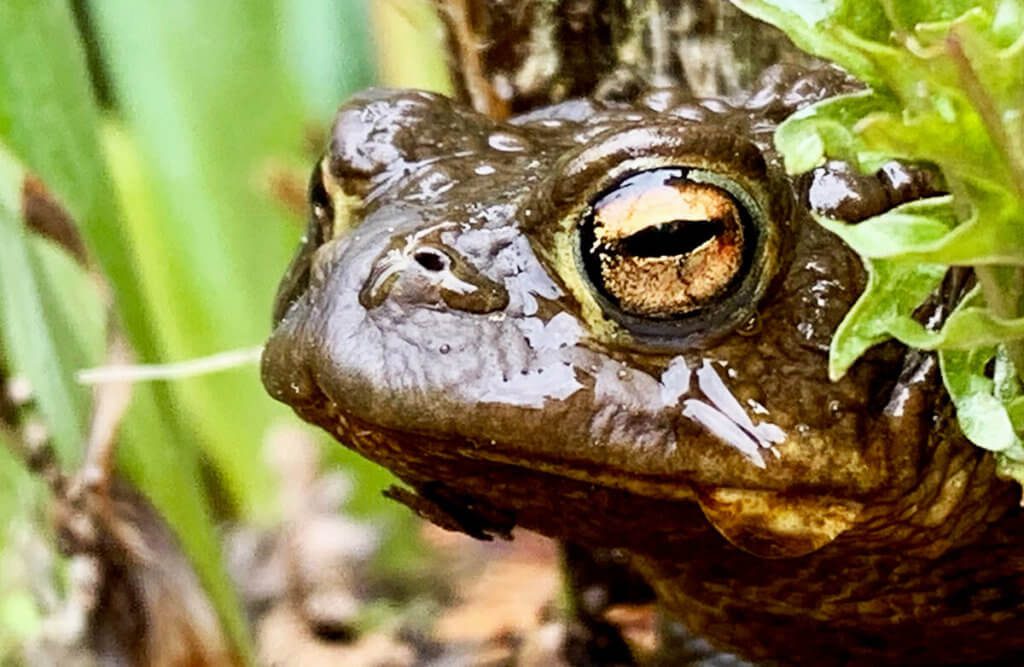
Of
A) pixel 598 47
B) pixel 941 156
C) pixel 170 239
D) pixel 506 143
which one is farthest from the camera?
pixel 170 239

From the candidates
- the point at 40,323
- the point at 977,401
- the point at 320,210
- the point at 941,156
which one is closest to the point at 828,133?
the point at 941,156

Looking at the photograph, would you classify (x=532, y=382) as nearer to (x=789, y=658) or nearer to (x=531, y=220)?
(x=531, y=220)

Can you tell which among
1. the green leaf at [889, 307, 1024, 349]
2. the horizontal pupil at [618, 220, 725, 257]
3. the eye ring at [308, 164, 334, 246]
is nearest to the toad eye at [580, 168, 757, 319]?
the horizontal pupil at [618, 220, 725, 257]

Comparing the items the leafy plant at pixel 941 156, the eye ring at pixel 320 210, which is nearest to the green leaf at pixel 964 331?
the leafy plant at pixel 941 156

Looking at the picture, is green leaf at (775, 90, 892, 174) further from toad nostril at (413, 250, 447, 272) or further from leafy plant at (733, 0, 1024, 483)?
toad nostril at (413, 250, 447, 272)

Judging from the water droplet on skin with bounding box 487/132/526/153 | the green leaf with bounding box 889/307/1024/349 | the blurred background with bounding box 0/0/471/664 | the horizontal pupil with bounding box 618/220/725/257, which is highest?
the horizontal pupil with bounding box 618/220/725/257

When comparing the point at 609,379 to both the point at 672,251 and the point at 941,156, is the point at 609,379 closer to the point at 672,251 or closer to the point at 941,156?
the point at 672,251
